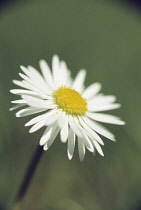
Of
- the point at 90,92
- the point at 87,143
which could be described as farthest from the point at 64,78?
the point at 87,143

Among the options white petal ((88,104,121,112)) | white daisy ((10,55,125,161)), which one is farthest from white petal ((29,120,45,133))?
white petal ((88,104,121,112))

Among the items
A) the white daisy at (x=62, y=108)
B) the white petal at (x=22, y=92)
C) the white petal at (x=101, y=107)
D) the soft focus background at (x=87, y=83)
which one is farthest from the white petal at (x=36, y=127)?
the soft focus background at (x=87, y=83)

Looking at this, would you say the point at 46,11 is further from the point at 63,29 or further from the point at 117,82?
the point at 117,82

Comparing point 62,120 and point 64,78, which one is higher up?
point 64,78

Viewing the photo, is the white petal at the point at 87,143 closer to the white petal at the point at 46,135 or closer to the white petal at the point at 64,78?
the white petal at the point at 46,135

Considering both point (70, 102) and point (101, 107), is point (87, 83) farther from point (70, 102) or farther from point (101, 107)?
point (70, 102)

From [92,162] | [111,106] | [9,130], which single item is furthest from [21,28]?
[111,106]
